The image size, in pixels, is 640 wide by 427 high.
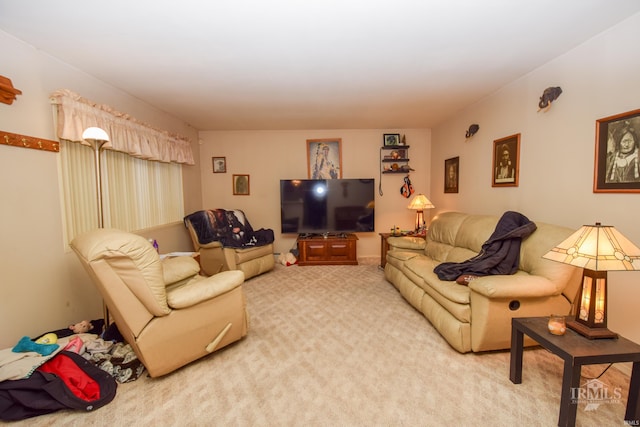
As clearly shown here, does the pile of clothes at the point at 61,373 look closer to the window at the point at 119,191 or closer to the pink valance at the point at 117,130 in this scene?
the window at the point at 119,191

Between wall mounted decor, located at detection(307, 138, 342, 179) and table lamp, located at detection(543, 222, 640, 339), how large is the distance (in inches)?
143

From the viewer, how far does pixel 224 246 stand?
3648mm

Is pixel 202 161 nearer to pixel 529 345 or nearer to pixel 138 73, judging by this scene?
pixel 138 73

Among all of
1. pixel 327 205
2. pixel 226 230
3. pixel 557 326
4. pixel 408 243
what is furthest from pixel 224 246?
pixel 557 326

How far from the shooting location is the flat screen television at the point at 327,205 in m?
4.61

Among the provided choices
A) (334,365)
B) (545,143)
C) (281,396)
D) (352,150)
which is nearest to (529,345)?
(334,365)

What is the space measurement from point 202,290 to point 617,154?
3010mm

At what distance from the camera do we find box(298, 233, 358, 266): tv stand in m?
4.52

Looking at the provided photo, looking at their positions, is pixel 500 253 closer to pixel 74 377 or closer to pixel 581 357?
pixel 581 357

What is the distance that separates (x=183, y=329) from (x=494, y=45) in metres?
3.08

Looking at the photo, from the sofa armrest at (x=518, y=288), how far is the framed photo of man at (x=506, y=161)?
1.26 metres

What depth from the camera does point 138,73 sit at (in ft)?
8.09

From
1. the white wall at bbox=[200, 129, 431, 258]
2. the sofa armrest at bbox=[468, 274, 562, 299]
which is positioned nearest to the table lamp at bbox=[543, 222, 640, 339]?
the sofa armrest at bbox=[468, 274, 562, 299]

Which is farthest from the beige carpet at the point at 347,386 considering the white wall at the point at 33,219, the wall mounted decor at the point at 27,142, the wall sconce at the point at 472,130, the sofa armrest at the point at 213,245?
the wall sconce at the point at 472,130
